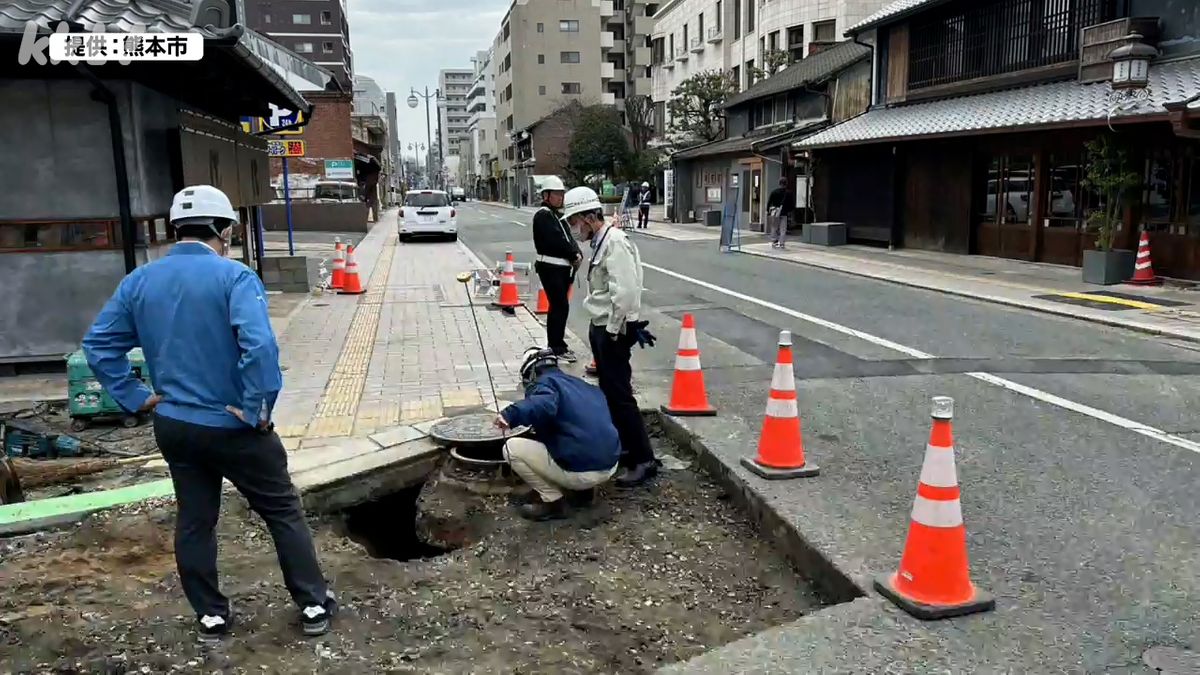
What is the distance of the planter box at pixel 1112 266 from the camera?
1462 centimetres

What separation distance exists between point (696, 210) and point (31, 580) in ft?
116

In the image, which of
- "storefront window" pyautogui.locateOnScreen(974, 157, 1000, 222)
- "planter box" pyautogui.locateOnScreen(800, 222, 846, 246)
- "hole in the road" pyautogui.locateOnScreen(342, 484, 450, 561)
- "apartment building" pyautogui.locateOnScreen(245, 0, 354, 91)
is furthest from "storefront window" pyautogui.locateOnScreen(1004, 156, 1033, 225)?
"apartment building" pyautogui.locateOnScreen(245, 0, 354, 91)

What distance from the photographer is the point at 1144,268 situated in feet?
46.8

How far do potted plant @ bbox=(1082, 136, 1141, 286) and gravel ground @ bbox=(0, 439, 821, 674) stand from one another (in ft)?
39.5

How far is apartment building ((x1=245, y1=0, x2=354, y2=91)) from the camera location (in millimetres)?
84500

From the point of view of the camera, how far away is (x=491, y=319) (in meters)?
A: 12.2

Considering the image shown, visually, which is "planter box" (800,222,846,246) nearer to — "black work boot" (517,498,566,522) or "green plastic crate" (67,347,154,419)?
"green plastic crate" (67,347,154,419)

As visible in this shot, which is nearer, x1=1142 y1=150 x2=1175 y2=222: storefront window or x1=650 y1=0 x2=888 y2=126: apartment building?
x1=1142 y1=150 x2=1175 y2=222: storefront window

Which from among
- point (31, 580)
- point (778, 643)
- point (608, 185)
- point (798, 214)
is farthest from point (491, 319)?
point (608, 185)

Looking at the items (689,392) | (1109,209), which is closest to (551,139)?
(1109,209)

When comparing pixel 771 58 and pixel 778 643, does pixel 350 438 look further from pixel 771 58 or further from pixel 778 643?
pixel 771 58

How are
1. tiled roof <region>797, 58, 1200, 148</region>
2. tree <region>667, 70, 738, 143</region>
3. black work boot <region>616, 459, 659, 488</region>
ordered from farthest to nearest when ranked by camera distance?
tree <region>667, 70, 738, 143</region> < tiled roof <region>797, 58, 1200, 148</region> < black work boot <region>616, 459, 659, 488</region>

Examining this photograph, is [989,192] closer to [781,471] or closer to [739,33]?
[781,471]

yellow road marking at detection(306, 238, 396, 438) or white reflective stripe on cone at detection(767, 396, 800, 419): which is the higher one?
white reflective stripe on cone at detection(767, 396, 800, 419)
